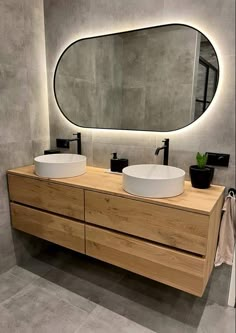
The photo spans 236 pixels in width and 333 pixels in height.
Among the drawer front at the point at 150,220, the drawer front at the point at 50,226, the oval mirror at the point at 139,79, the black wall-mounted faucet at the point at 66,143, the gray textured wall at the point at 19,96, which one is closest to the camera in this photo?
the drawer front at the point at 150,220

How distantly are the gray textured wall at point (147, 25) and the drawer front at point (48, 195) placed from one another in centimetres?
47

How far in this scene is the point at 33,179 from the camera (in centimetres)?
173

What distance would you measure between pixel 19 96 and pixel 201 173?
4.73ft

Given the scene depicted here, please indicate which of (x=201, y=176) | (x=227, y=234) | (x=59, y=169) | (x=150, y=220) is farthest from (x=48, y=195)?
(x=227, y=234)

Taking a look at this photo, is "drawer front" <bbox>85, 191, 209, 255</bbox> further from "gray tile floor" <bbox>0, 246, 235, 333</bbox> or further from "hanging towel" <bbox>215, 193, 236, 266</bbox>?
"gray tile floor" <bbox>0, 246, 235, 333</bbox>

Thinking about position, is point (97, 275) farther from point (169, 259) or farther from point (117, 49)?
point (117, 49)

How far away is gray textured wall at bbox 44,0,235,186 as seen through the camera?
142 cm

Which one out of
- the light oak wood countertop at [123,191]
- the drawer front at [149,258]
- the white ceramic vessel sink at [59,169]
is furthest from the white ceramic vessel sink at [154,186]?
the white ceramic vessel sink at [59,169]

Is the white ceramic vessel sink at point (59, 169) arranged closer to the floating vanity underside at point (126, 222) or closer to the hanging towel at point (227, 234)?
the floating vanity underside at point (126, 222)

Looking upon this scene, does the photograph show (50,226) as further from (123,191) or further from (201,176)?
(201,176)

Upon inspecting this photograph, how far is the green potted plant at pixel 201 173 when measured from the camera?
4.77 ft

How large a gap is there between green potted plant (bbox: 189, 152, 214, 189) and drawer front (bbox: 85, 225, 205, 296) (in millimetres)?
430

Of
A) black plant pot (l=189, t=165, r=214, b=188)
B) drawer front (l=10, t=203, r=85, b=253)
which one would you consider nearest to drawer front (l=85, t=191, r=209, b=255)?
drawer front (l=10, t=203, r=85, b=253)

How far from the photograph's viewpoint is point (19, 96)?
1.88m
